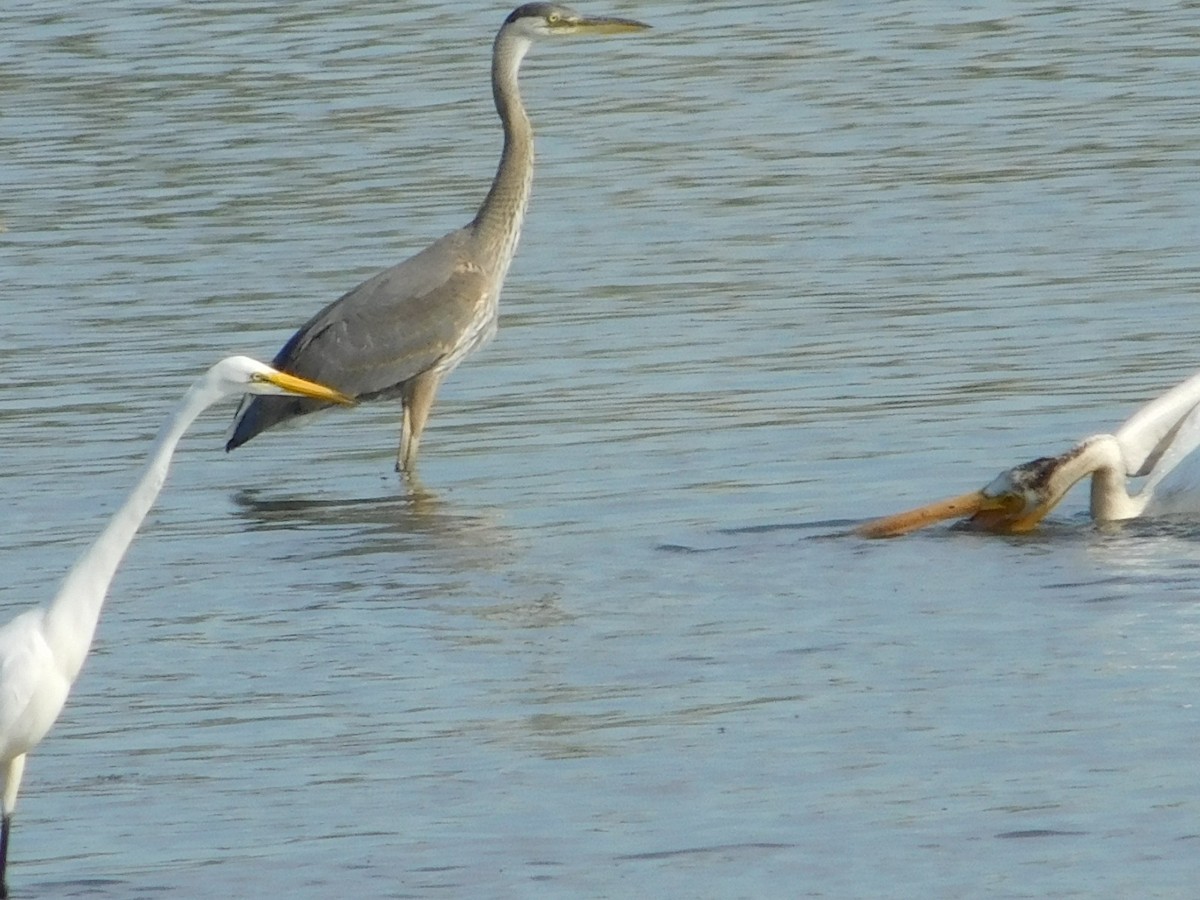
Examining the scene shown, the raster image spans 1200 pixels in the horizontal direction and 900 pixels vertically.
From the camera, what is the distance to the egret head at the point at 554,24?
12539mm

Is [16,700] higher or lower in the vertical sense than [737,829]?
higher

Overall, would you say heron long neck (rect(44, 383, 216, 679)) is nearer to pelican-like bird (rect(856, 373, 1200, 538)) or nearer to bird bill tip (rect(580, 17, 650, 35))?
pelican-like bird (rect(856, 373, 1200, 538))

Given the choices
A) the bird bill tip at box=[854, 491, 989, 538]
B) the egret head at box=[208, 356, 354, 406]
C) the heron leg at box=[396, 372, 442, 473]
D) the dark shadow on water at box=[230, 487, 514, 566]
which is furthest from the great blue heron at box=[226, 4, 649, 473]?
the egret head at box=[208, 356, 354, 406]

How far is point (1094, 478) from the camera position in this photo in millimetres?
9414

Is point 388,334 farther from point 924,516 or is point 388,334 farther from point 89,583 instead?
point 89,583

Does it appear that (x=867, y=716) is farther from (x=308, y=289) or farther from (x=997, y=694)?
(x=308, y=289)

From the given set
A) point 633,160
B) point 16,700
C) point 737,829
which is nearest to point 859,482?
point 737,829

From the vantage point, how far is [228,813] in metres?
6.70

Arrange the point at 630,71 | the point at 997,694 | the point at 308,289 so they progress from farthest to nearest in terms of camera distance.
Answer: the point at 630,71 < the point at 308,289 < the point at 997,694

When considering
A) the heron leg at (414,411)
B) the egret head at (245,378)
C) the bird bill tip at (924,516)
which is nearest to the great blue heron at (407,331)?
the heron leg at (414,411)

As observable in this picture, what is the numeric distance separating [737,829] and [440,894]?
72 cm

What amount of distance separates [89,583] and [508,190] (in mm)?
5870

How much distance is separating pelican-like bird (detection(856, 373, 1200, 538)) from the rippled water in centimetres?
14

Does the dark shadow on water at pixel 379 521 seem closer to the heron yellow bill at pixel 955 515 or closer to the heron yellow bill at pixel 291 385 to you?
the heron yellow bill at pixel 955 515
